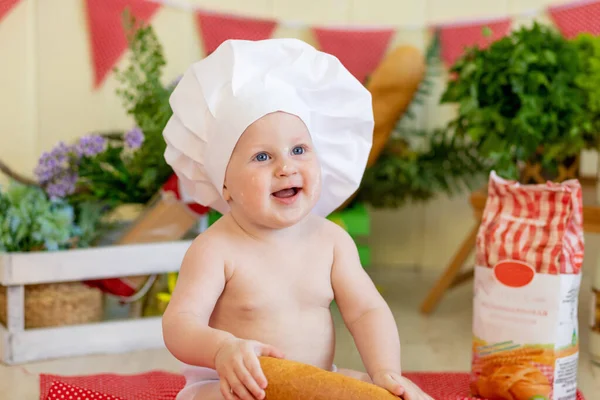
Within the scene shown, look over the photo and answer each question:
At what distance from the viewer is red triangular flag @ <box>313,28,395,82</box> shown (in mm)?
1993

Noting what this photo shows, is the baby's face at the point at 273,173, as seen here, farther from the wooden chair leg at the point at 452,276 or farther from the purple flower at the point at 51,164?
the wooden chair leg at the point at 452,276

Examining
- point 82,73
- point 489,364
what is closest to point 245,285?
point 489,364

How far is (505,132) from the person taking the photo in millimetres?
1421

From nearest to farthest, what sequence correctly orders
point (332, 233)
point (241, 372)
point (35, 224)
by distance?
point (241, 372)
point (332, 233)
point (35, 224)

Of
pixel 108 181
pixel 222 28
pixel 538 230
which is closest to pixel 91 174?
pixel 108 181

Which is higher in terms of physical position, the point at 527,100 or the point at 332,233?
the point at 527,100

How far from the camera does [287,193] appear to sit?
845mm

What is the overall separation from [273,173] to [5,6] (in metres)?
1.12

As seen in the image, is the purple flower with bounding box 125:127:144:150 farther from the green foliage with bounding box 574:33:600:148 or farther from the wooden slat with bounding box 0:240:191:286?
the green foliage with bounding box 574:33:600:148

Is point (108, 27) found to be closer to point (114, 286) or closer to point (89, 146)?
point (89, 146)

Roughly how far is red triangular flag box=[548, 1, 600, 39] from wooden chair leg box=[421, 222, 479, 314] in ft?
1.96

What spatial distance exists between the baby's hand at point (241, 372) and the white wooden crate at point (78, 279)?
2.23ft

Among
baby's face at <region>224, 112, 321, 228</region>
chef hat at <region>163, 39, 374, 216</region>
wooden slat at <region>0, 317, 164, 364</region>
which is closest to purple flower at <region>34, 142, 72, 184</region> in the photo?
wooden slat at <region>0, 317, 164, 364</region>

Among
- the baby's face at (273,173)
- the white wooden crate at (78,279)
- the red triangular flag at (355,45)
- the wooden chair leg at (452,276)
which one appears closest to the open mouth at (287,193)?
the baby's face at (273,173)
